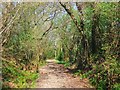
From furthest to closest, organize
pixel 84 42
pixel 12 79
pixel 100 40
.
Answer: pixel 84 42
pixel 100 40
pixel 12 79

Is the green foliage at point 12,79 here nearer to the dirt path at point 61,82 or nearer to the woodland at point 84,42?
the woodland at point 84,42

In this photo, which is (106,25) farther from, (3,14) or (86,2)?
(3,14)

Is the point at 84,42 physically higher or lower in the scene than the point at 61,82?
higher

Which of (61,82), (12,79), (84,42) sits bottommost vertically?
Answer: (61,82)

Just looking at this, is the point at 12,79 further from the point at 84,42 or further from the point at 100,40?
the point at 84,42

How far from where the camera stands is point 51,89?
39.3ft

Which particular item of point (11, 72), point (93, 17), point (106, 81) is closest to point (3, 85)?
point (11, 72)

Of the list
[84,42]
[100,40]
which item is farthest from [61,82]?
[84,42]

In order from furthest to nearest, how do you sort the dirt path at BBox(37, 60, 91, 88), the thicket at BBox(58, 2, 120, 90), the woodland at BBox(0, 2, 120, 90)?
the dirt path at BBox(37, 60, 91, 88) → the thicket at BBox(58, 2, 120, 90) → the woodland at BBox(0, 2, 120, 90)

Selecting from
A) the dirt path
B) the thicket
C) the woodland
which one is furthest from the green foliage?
the thicket

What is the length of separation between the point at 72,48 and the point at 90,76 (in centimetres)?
1784

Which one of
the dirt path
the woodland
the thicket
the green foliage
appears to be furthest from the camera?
the dirt path

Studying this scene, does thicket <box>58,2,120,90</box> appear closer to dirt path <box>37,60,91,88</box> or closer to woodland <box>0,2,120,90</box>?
woodland <box>0,2,120,90</box>

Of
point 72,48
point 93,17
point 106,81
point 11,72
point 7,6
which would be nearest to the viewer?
point 7,6
